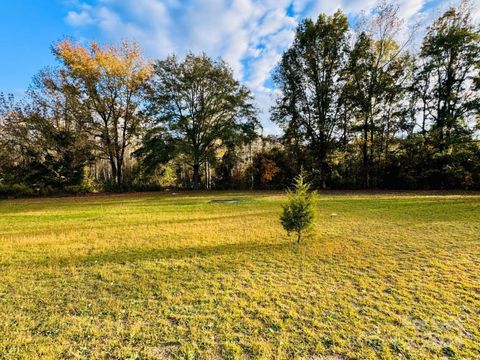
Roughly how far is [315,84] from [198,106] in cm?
1156

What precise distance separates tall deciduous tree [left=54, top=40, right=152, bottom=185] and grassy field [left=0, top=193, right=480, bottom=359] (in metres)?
16.9

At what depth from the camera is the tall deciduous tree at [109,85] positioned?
18.7 m

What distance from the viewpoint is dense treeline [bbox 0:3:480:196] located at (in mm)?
17969

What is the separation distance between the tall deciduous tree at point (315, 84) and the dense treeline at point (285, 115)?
0.09 m

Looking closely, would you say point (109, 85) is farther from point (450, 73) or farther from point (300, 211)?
point (450, 73)

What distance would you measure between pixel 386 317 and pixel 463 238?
4.91 meters

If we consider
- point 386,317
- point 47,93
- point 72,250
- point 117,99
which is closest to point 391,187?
point 386,317

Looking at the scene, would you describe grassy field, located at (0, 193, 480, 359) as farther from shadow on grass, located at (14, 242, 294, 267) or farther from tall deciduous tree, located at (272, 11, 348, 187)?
tall deciduous tree, located at (272, 11, 348, 187)

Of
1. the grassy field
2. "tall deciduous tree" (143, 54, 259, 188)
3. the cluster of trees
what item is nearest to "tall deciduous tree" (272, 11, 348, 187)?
the cluster of trees

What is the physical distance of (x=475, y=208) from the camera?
30.9ft

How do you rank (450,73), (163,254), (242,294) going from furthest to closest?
(450,73), (163,254), (242,294)

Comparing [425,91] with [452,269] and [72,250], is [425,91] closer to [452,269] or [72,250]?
[452,269]

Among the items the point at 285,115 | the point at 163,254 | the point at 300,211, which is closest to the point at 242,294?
the point at 163,254

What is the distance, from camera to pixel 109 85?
2005 cm
